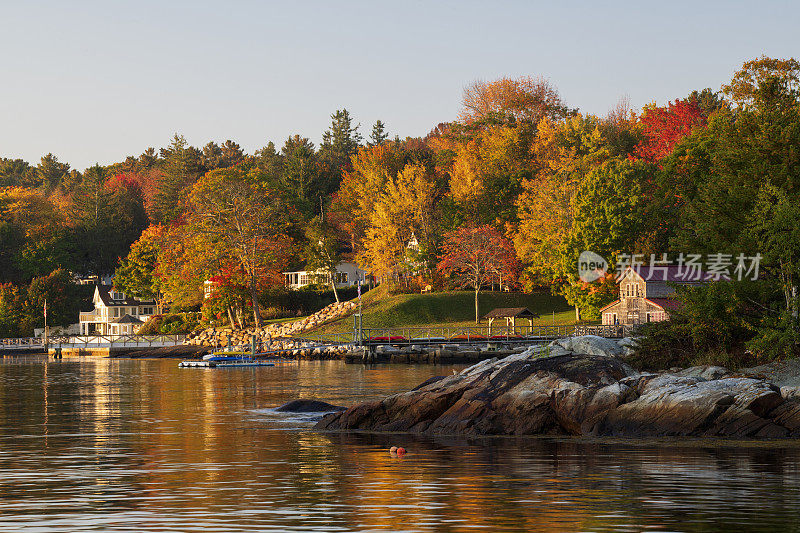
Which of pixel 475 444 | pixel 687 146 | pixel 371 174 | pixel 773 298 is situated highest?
pixel 371 174

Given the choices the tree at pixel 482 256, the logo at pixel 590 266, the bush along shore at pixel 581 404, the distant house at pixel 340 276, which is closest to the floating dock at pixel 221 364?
the tree at pixel 482 256

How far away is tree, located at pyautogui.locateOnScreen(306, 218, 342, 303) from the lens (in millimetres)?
113375

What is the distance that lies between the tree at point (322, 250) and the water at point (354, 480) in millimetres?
73342

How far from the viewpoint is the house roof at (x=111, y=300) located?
128 m

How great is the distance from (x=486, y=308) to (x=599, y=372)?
68.8 metres

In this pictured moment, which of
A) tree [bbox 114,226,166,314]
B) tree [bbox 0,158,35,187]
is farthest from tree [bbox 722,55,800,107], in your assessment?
tree [bbox 0,158,35,187]

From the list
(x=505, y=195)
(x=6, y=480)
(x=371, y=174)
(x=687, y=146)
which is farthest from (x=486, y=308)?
(x=6, y=480)

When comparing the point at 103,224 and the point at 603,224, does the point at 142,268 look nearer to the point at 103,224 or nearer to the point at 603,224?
the point at 103,224

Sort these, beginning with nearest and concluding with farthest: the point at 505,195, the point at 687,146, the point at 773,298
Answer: the point at 773,298, the point at 687,146, the point at 505,195

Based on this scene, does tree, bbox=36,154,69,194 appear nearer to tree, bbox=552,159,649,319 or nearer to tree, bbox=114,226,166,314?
tree, bbox=114,226,166,314

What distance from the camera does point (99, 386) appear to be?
5950 cm

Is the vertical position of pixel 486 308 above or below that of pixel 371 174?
below

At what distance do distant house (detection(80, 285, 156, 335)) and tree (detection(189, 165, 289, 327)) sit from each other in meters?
25.0

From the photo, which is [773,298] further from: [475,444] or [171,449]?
[171,449]
